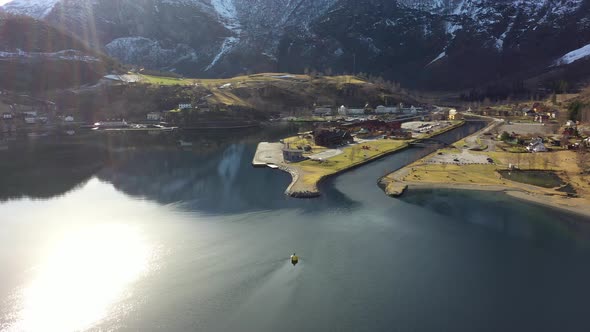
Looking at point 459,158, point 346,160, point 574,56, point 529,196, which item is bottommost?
point 529,196

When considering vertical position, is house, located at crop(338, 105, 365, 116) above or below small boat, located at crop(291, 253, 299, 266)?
above

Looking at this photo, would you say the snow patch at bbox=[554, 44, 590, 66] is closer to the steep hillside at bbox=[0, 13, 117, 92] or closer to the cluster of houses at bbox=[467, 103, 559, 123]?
the cluster of houses at bbox=[467, 103, 559, 123]

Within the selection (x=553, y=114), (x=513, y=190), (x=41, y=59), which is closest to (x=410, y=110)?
(x=553, y=114)

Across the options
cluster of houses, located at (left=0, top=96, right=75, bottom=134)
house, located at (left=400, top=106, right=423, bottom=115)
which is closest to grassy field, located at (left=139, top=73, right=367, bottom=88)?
house, located at (left=400, top=106, right=423, bottom=115)

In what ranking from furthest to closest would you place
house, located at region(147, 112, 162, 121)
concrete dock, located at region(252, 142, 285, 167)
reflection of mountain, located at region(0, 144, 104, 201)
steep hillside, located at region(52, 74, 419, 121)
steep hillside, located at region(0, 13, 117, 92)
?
steep hillside, located at region(0, 13, 117, 92)
steep hillside, located at region(52, 74, 419, 121)
house, located at region(147, 112, 162, 121)
concrete dock, located at region(252, 142, 285, 167)
reflection of mountain, located at region(0, 144, 104, 201)

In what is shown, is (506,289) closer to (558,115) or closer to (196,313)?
(196,313)

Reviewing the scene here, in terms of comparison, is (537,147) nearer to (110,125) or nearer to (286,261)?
(286,261)

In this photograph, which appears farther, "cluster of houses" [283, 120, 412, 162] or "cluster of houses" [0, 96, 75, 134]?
"cluster of houses" [0, 96, 75, 134]
